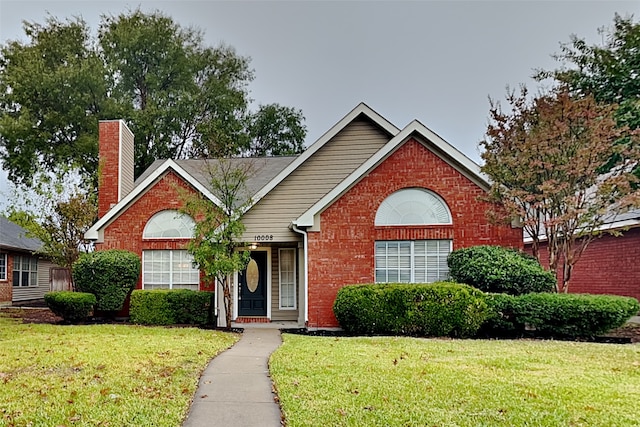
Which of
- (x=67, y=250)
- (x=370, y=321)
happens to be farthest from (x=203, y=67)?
(x=370, y=321)

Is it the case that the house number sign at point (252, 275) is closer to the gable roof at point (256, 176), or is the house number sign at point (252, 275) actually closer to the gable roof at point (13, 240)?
the gable roof at point (256, 176)

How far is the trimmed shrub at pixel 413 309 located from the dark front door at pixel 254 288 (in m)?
3.86

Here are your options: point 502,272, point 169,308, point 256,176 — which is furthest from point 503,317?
point 256,176

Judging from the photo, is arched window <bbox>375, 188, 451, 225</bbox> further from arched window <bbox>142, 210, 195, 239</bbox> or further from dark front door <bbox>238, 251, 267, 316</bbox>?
arched window <bbox>142, 210, 195, 239</bbox>

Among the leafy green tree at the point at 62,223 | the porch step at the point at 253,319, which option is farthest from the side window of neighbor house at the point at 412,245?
the leafy green tree at the point at 62,223

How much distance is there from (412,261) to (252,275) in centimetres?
534

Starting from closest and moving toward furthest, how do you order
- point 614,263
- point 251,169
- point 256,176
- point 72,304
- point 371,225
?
point 371,225, point 72,304, point 614,263, point 251,169, point 256,176

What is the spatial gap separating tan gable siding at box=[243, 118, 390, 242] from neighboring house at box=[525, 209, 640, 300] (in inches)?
308

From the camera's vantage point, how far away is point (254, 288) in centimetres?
1505

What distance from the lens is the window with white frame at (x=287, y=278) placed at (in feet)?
49.1

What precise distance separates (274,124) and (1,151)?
61.9ft

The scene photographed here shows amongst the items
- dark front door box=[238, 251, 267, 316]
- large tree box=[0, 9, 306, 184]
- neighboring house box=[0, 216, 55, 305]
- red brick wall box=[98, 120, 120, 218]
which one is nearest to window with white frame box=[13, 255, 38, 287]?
neighboring house box=[0, 216, 55, 305]

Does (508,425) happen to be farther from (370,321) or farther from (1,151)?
(1,151)

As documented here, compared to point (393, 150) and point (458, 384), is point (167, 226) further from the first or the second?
point (458, 384)
